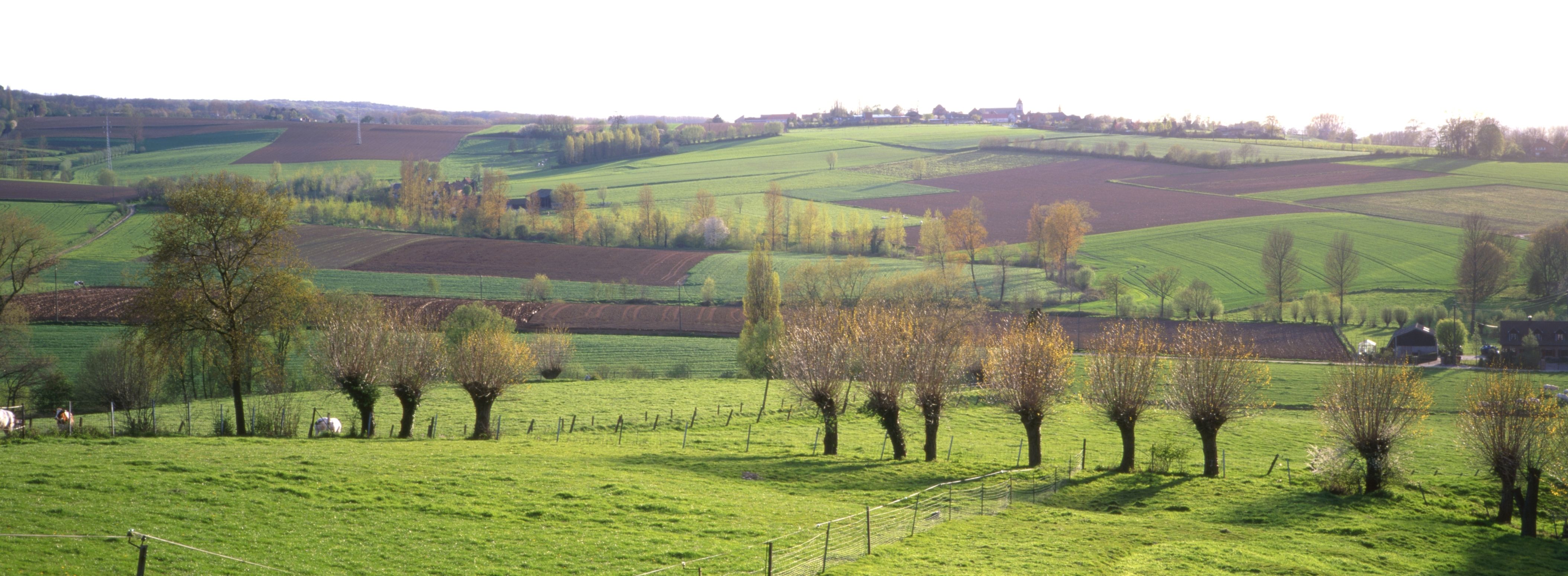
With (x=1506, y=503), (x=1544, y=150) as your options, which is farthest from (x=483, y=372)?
(x=1544, y=150)

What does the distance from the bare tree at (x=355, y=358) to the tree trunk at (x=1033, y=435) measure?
26.8 meters

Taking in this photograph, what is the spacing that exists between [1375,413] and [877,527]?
21.0m

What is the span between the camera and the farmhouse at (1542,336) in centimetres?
7056

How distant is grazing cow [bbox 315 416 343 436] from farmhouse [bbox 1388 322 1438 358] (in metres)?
74.2

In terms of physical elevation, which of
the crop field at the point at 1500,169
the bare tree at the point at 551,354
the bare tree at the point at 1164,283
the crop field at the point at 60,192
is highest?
the crop field at the point at 1500,169

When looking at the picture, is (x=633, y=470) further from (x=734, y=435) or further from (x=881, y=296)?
(x=881, y=296)

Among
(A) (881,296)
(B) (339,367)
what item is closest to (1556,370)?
(A) (881,296)

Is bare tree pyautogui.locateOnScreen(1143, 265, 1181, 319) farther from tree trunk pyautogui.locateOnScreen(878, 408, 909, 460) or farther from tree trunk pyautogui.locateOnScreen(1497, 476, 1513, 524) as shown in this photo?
tree trunk pyautogui.locateOnScreen(878, 408, 909, 460)

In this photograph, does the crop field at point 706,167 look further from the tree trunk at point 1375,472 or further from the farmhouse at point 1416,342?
the tree trunk at point 1375,472

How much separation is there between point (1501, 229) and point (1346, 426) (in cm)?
8854

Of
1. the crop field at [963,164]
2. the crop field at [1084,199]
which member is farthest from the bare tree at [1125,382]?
the crop field at [963,164]

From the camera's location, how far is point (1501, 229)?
98.2 m

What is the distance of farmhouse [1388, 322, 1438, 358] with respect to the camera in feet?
230

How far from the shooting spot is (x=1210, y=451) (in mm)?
35344
